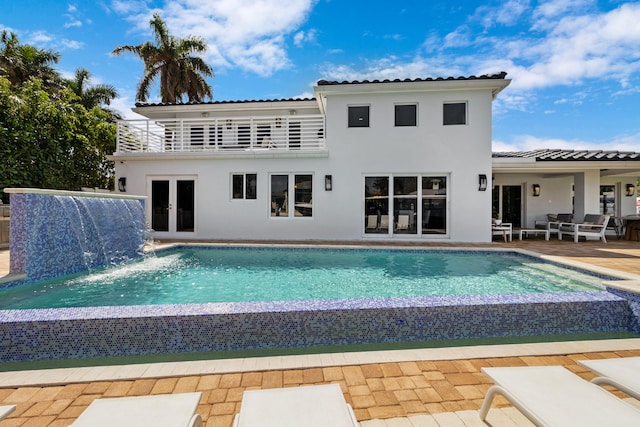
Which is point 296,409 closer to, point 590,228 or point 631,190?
point 590,228

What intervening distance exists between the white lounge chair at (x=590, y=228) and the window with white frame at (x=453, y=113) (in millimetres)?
5928

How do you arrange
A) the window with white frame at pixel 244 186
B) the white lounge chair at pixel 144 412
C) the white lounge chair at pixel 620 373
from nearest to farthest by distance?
the white lounge chair at pixel 144 412, the white lounge chair at pixel 620 373, the window with white frame at pixel 244 186

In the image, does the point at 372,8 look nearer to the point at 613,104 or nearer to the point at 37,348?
the point at 37,348

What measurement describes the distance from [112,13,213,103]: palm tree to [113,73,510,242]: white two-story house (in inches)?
383

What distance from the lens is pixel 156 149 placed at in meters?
13.5

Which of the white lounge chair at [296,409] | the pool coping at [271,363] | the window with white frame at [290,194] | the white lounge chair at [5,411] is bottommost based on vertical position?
the pool coping at [271,363]

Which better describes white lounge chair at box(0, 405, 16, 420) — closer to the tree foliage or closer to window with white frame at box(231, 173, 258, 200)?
window with white frame at box(231, 173, 258, 200)

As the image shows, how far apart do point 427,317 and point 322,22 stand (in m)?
13.9

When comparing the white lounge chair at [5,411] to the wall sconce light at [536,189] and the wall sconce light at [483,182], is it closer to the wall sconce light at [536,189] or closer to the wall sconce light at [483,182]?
the wall sconce light at [483,182]

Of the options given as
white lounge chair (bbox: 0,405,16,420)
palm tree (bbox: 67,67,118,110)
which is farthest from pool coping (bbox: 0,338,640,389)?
palm tree (bbox: 67,67,118,110)

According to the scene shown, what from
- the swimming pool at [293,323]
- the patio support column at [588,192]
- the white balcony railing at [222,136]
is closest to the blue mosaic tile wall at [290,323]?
the swimming pool at [293,323]

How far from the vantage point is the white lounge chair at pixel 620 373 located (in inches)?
76.0

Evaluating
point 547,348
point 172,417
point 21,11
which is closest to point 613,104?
point 547,348

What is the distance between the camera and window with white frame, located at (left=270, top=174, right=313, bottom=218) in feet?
38.9
